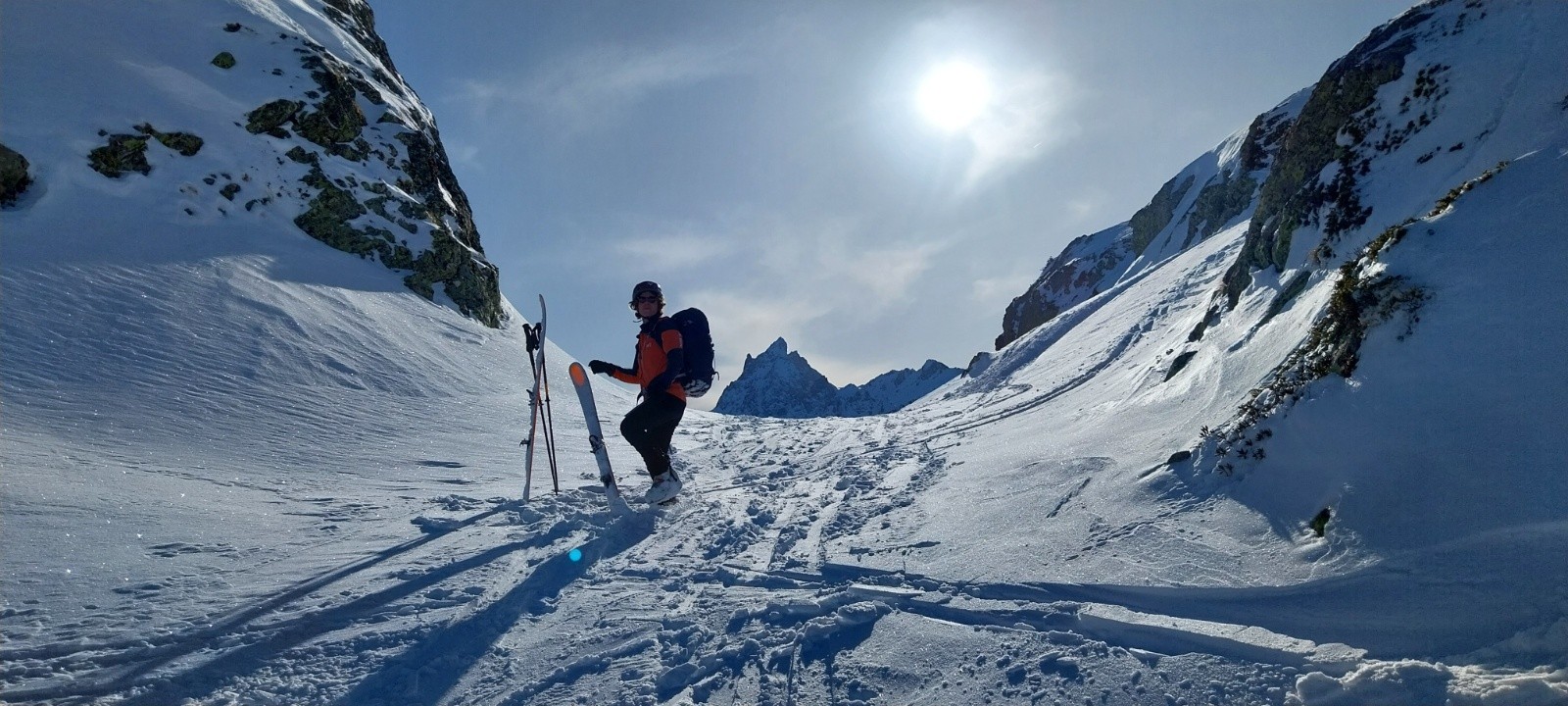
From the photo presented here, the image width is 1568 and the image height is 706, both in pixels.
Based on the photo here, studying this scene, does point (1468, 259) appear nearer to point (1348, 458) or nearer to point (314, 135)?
point (1348, 458)

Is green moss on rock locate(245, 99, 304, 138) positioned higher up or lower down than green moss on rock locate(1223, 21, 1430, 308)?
higher up

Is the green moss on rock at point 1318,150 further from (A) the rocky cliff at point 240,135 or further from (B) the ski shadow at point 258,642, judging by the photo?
(A) the rocky cliff at point 240,135

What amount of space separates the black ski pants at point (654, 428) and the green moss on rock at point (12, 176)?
13039mm

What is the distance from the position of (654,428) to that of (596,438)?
559 mm

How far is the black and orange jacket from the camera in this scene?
6362 millimetres

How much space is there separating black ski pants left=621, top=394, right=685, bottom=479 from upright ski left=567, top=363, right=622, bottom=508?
265mm

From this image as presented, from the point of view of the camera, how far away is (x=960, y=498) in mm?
5930

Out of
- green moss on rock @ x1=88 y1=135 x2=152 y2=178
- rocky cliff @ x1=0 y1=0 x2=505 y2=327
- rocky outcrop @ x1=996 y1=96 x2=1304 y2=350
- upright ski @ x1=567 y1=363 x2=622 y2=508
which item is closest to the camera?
upright ski @ x1=567 y1=363 x2=622 y2=508

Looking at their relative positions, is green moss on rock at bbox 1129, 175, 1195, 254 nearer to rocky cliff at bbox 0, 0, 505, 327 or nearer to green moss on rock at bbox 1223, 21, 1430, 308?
green moss on rock at bbox 1223, 21, 1430, 308

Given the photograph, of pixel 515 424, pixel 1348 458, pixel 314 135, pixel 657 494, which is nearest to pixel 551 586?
pixel 657 494

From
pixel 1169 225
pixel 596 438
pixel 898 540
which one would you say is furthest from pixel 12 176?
pixel 1169 225

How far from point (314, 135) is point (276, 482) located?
1870 centimetres

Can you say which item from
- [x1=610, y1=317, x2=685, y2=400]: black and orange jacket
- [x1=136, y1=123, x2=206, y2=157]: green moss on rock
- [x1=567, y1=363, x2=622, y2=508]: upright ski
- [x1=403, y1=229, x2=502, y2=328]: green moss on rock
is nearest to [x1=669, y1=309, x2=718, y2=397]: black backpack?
[x1=610, y1=317, x2=685, y2=400]: black and orange jacket

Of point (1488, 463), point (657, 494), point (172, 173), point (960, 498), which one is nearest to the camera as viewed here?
point (1488, 463)
